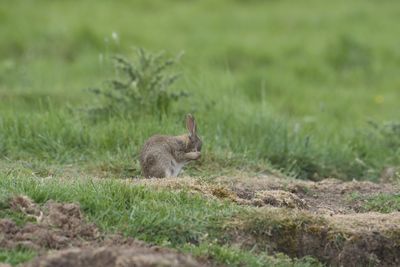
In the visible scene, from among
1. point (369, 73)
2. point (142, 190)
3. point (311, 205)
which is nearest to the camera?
point (142, 190)

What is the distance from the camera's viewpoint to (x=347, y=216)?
5.51m

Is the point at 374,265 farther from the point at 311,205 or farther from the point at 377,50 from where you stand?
the point at 377,50

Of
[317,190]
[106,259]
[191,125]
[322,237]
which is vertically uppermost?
[191,125]

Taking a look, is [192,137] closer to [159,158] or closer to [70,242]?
[159,158]

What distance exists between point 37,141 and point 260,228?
2868mm

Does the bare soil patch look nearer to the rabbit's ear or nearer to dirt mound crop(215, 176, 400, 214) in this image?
dirt mound crop(215, 176, 400, 214)

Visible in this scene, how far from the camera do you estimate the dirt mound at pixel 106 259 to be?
4324mm

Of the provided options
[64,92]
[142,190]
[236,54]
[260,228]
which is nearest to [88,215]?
[142,190]

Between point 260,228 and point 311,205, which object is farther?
point 311,205

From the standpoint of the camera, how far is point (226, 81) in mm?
9797

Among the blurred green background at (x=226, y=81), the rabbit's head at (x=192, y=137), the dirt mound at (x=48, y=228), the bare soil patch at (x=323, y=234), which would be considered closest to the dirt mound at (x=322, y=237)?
the bare soil patch at (x=323, y=234)

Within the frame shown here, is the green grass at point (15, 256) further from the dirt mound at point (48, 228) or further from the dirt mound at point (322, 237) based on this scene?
the dirt mound at point (322, 237)

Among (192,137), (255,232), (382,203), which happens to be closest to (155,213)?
(255,232)

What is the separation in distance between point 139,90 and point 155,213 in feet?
10.8
